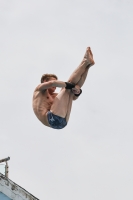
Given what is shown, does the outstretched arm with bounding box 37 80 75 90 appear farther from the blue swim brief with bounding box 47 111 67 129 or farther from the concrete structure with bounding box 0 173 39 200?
the concrete structure with bounding box 0 173 39 200

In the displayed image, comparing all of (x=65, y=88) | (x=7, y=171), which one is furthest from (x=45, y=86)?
(x=7, y=171)

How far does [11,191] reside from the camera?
1675 cm

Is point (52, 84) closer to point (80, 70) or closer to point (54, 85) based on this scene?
point (54, 85)

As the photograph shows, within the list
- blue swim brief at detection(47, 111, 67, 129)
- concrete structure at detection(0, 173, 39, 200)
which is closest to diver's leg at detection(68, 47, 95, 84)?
blue swim brief at detection(47, 111, 67, 129)

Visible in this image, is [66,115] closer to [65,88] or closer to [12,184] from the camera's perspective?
[65,88]

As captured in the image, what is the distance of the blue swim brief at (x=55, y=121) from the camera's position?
1191cm

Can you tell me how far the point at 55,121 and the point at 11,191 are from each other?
543 centimetres

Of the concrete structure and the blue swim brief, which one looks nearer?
the blue swim brief

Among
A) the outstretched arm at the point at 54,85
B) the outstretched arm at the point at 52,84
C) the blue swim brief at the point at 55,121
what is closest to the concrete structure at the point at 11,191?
the blue swim brief at the point at 55,121

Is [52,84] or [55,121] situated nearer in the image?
[52,84]

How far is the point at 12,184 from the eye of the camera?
55.1 ft

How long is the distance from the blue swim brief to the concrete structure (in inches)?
201

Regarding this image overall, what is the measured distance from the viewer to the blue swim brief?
1191cm

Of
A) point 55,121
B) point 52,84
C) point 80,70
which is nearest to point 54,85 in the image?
point 52,84
